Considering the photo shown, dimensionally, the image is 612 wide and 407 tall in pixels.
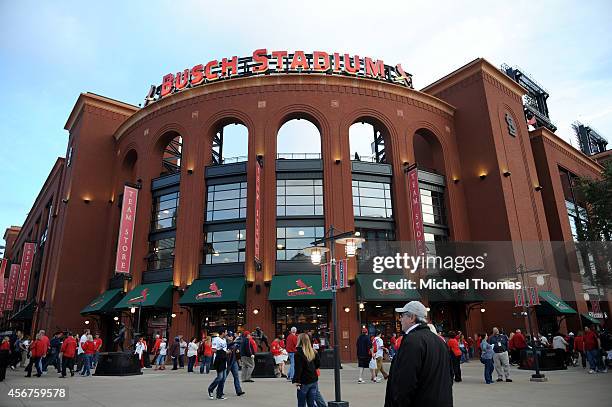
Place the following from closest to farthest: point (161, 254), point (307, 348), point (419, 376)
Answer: point (419, 376)
point (307, 348)
point (161, 254)

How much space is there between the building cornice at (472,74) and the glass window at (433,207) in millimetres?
A: 10369

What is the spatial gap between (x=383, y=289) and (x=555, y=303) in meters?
12.8

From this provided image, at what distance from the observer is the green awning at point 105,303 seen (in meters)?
30.4

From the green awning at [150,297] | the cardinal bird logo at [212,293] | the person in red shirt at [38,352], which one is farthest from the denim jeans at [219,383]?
the green awning at [150,297]

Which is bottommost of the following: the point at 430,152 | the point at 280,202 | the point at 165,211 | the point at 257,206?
the point at 257,206

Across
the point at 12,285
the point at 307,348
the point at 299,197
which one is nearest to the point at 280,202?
the point at 299,197

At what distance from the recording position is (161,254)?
3173cm

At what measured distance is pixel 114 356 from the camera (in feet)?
62.7

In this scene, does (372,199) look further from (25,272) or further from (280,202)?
(25,272)

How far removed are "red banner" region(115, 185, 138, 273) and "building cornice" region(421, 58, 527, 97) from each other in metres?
26.9

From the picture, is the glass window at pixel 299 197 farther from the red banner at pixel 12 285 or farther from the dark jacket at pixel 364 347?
the red banner at pixel 12 285

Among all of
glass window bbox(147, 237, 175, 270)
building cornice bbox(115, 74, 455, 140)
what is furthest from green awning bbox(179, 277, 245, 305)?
building cornice bbox(115, 74, 455, 140)

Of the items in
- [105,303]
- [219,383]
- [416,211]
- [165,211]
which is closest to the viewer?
[219,383]

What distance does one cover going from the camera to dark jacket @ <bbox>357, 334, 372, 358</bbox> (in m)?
16.4
